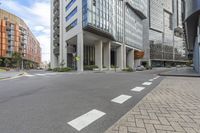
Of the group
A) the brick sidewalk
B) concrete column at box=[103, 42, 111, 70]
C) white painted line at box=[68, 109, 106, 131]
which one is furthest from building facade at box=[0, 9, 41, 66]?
the brick sidewalk

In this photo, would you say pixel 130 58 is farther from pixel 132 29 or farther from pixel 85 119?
pixel 85 119

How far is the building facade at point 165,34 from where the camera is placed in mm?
91438

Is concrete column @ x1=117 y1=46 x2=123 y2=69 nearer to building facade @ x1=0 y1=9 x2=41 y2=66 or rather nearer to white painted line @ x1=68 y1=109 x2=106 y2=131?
building facade @ x1=0 y1=9 x2=41 y2=66

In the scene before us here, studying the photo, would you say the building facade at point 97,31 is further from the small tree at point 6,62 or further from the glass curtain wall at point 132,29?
the small tree at point 6,62

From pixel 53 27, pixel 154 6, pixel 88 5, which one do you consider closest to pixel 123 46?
pixel 88 5

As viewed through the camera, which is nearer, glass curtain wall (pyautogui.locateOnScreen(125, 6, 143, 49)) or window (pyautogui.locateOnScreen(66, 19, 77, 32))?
window (pyautogui.locateOnScreen(66, 19, 77, 32))

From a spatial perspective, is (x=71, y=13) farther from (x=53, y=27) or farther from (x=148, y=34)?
(x=148, y=34)

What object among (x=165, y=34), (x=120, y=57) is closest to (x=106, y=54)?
(x=120, y=57)

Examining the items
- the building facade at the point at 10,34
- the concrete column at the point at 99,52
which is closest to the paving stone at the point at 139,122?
the concrete column at the point at 99,52

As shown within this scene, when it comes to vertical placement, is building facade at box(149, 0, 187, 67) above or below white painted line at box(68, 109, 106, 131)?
above

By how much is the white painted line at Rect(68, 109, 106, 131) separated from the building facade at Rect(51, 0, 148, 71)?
34148 mm

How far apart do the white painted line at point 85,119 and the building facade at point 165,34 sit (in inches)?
3459

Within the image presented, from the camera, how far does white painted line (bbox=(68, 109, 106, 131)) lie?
3.60m

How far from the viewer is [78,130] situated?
3.35m
